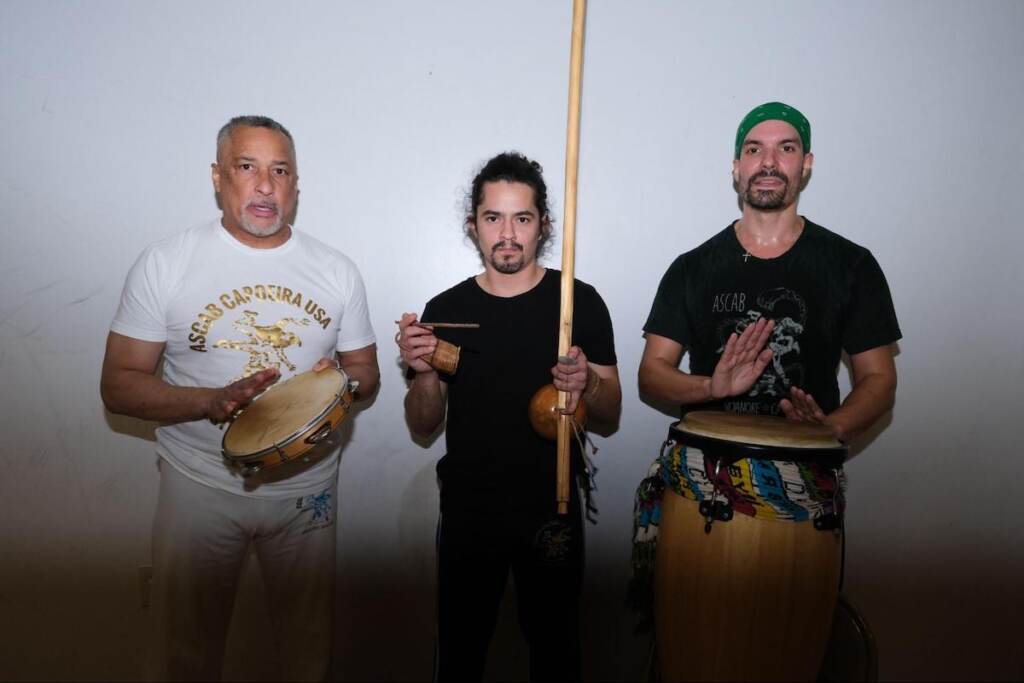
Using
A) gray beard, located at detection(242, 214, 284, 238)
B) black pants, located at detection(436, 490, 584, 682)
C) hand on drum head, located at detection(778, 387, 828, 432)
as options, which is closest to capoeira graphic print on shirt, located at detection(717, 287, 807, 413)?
hand on drum head, located at detection(778, 387, 828, 432)

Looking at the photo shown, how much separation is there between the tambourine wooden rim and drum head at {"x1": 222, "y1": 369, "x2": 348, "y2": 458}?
959 mm

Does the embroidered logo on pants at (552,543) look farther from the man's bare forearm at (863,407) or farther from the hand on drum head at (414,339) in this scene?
the man's bare forearm at (863,407)

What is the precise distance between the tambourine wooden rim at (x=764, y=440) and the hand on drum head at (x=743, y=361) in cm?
11

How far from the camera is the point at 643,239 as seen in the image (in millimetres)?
2203

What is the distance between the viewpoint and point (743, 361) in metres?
1.62

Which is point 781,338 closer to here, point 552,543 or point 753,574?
point 753,574

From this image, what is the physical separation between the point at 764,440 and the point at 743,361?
10.4 inches

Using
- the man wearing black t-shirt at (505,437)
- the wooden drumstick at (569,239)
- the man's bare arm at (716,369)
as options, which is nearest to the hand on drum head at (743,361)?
the man's bare arm at (716,369)

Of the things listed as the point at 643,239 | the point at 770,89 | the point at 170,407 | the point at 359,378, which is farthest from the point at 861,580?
the point at 170,407

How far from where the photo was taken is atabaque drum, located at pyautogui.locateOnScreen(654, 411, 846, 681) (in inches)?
56.6

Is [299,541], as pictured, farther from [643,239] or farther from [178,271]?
[643,239]

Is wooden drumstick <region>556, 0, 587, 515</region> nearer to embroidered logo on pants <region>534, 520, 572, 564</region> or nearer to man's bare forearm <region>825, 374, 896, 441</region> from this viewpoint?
embroidered logo on pants <region>534, 520, 572, 564</region>

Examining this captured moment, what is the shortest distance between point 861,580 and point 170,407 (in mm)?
2471

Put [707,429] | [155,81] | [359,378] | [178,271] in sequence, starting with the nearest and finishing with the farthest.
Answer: [707,429] < [178,271] < [359,378] < [155,81]
